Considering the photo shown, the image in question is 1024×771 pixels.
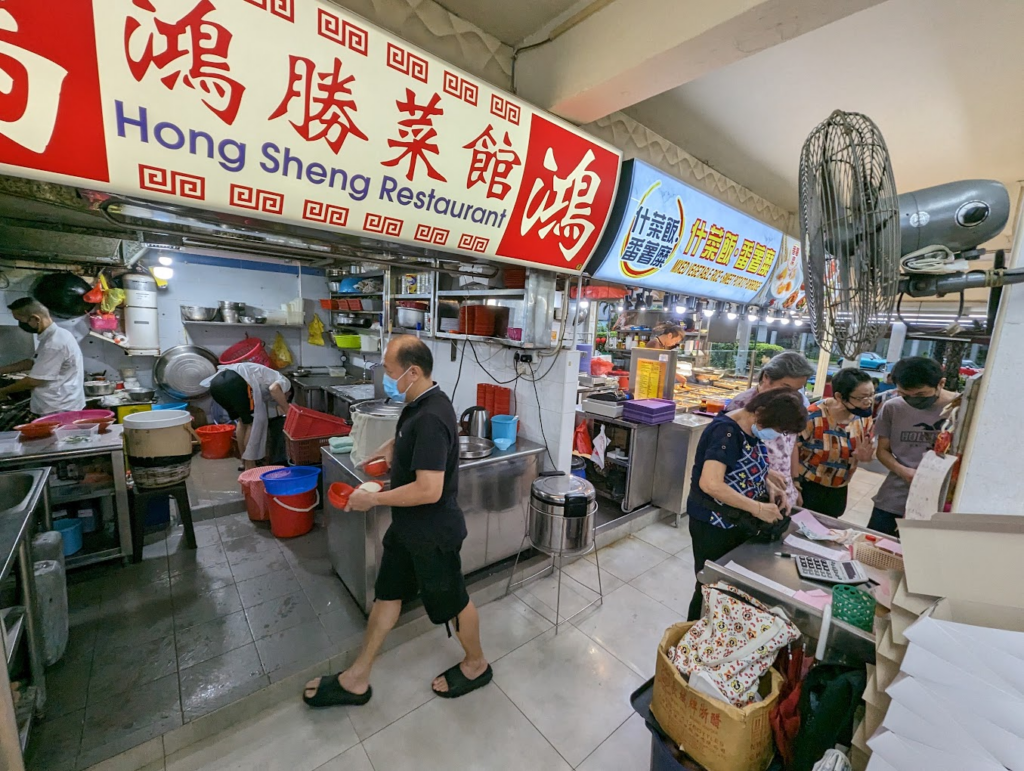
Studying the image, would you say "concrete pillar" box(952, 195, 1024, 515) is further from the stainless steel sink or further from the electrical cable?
the stainless steel sink

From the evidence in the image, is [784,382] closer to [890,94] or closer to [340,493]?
[890,94]

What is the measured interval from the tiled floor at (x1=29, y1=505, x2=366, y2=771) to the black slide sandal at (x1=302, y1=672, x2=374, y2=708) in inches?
6.6

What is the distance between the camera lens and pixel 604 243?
2.75 meters

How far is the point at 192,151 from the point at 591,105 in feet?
6.33

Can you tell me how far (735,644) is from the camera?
140cm

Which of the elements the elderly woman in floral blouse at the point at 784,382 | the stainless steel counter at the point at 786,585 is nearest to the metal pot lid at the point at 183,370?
the stainless steel counter at the point at 786,585

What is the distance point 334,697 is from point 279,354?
5631mm

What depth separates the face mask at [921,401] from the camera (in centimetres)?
252

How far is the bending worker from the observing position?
4312 mm

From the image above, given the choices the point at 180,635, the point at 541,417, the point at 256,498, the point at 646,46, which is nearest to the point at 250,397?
the point at 256,498

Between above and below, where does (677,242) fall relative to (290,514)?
above

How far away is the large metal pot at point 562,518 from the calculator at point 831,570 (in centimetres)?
117

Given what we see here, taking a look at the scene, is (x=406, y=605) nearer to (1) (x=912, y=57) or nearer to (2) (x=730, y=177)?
(1) (x=912, y=57)

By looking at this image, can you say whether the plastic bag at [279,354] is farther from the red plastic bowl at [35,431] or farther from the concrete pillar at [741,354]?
the concrete pillar at [741,354]
